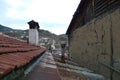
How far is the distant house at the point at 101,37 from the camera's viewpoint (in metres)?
8.54

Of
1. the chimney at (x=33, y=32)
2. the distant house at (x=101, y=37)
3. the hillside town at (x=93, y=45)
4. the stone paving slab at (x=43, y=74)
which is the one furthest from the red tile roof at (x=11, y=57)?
the chimney at (x=33, y=32)

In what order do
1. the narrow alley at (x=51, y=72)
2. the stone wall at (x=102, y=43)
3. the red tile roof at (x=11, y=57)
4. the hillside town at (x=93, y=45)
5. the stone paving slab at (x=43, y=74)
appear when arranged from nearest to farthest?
the red tile roof at (x=11, y=57)
the stone paving slab at (x=43, y=74)
the narrow alley at (x=51, y=72)
the hillside town at (x=93, y=45)
the stone wall at (x=102, y=43)

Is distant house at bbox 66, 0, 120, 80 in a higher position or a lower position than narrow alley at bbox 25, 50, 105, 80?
higher

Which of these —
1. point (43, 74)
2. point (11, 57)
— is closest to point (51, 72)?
point (43, 74)

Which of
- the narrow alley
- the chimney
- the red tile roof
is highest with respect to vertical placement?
the chimney

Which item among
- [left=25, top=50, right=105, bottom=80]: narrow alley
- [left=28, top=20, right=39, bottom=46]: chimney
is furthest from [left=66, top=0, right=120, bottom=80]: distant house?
[left=28, top=20, right=39, bottom=46]: chimney

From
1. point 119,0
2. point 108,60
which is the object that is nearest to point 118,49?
point 108,60

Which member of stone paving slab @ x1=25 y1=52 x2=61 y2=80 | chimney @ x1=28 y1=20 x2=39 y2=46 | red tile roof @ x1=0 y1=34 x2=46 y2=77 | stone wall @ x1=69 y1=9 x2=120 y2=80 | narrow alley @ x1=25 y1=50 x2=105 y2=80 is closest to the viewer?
red tile roof @ x1=0 y1=34 x2=46 y2=77

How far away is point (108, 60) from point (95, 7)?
11.3ft

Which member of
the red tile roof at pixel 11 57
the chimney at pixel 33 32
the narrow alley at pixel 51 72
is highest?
the chimney at pixel 33 32

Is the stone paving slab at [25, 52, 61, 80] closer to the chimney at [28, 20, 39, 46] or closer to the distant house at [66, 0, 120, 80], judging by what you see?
the distant house at [66, 0, 120, 80]

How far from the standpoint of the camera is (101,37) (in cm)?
1024

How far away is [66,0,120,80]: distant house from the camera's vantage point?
8.54 m

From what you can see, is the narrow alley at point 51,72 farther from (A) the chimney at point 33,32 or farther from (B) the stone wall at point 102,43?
(A) the chimney at point 33,32
